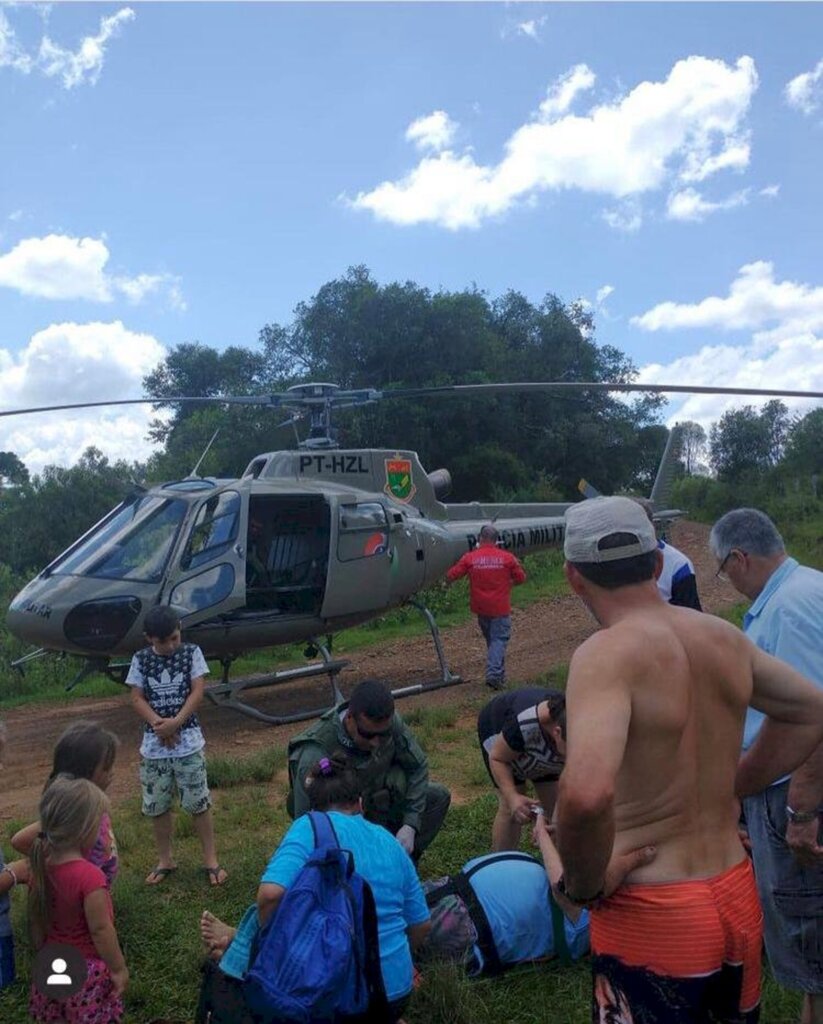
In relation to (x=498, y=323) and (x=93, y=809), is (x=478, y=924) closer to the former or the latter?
(x=93, y=809)

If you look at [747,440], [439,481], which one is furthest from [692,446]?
[439,481]

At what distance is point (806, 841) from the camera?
2686 millimetres

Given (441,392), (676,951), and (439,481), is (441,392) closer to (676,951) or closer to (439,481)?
(439,481)

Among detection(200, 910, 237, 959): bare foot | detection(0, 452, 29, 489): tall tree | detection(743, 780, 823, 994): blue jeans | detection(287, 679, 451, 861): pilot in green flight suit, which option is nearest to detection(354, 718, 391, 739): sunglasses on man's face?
detection(287, 679, 451, 861): pilot in green flight suit

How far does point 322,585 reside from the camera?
8.59 meters

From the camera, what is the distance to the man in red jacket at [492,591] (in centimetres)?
897

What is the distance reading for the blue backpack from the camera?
2492mm

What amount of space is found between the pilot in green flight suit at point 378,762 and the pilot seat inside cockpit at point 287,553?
4.48 meters

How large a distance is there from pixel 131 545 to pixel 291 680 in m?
2.13

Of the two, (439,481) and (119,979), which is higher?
(439,481)

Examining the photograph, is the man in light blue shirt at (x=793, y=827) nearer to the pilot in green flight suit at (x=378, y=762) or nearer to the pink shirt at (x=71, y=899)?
the pilot in green flight suit at (x=378, y=762)

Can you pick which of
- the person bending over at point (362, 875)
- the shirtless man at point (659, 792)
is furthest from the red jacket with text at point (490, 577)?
the shirtless man at point (659, 792)

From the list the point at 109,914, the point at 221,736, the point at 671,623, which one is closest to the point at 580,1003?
the point at 109,914

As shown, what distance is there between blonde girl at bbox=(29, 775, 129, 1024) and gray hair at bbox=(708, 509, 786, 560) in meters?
2.21
